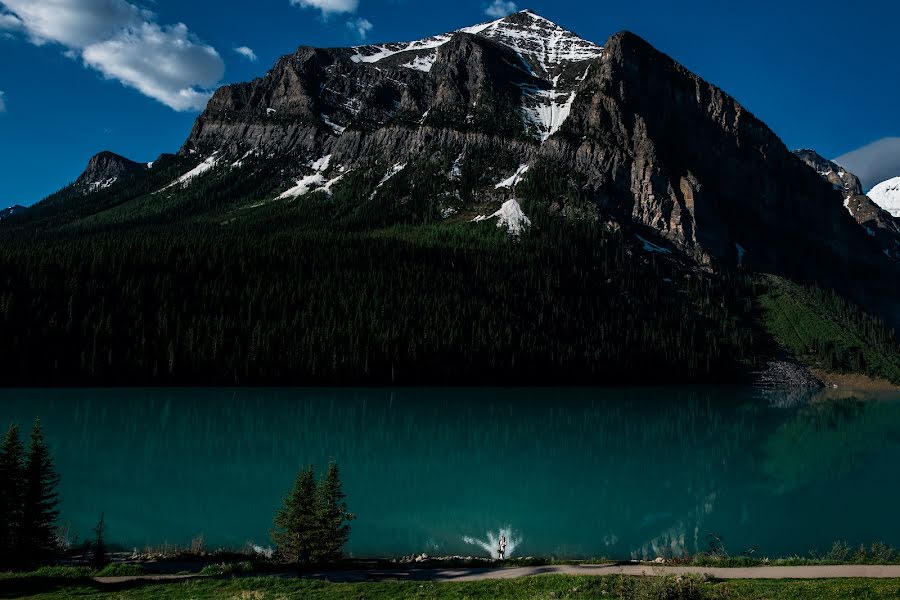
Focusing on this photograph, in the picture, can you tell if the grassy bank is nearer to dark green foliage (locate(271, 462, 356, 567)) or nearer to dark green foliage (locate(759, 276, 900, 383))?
dark green foliage (locate(271, 462, 356, 567))

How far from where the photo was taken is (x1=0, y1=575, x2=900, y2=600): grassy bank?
16859 millimetres

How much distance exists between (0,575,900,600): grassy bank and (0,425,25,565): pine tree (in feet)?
11.0

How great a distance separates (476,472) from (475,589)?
27538 millimetres

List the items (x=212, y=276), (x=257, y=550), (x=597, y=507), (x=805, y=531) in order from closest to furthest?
(x=257, y=550) → (x=805, y=531) → (x=597, y=507) → (x=212, y=276)

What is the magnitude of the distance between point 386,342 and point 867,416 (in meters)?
82.7

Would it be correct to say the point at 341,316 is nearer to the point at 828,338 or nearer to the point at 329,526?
the point at 329,526

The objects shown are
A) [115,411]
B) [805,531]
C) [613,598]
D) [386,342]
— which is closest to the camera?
[613,598]

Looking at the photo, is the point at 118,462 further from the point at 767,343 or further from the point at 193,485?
the point at 767,343

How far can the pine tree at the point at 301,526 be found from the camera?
22.6 meters

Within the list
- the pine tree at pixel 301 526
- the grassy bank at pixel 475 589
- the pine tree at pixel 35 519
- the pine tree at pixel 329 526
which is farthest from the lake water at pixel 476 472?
the grassy bank at pixel 475 589

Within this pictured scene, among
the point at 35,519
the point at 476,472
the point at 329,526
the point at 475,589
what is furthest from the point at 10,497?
the point at 476,472

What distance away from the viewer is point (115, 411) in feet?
232

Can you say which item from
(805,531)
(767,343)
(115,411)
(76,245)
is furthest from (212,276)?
(767,343)

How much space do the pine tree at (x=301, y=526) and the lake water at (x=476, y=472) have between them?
17.5 feet
